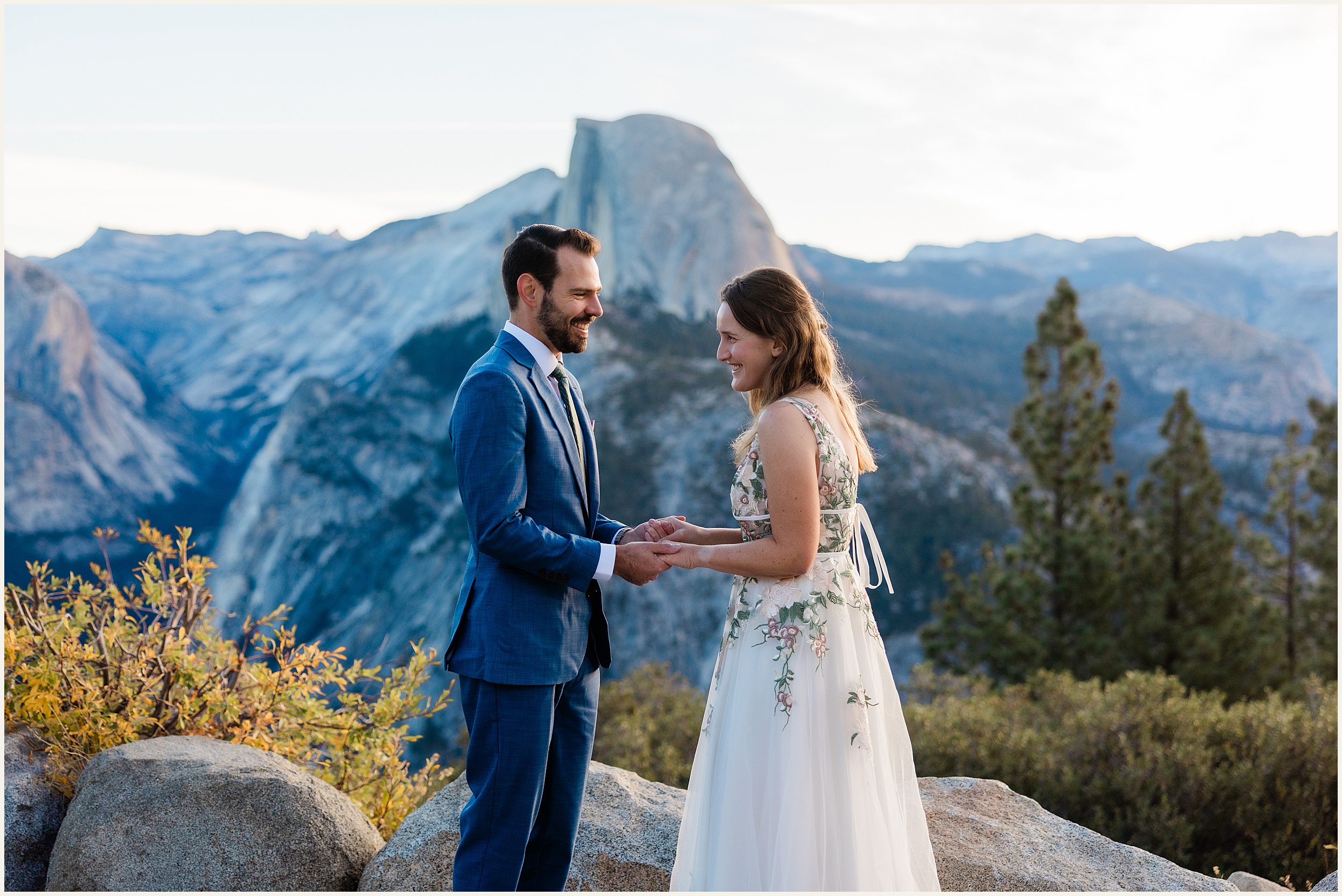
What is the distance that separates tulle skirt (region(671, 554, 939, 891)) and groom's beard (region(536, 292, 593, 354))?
42.2 inches

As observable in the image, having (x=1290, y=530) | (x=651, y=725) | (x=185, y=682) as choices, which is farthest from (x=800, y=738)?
(x=1290, y=530)

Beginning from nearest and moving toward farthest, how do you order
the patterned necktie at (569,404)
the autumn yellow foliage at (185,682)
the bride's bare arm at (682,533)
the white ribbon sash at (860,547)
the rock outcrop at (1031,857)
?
the white ribbon sash at (860,547) < the patterned necktie at (569,404) < the bride's bare arm at (682,533) < the rock outcrop at (1031,857) < the autumn yellow foliage at (185,682)

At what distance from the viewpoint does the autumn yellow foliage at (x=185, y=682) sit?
16.0 ft

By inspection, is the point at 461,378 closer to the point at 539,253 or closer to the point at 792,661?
the point at 539,253

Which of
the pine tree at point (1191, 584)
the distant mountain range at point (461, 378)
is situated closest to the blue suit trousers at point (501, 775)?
the pine tree at point (1191, 584)

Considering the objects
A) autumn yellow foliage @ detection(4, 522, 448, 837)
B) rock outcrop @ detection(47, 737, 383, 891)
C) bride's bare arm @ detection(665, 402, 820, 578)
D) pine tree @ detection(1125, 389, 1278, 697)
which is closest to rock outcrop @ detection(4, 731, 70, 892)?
autumn yellow foliage @ detection(4, 522, 448, 837)

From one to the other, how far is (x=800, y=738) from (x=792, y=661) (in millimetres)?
251

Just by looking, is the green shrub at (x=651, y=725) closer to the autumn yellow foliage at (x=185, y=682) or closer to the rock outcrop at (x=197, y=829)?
the autumn yellow foliage at (x=185, y=682)

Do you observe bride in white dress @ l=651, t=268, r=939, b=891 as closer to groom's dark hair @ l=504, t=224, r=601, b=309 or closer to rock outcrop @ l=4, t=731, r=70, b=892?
groom's dark hair @ l=504, t=224, r=601, b=309

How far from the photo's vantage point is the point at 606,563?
3.30 metres

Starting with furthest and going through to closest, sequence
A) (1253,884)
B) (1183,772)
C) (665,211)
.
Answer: (665,211) < (1183,772) < (1253,884)

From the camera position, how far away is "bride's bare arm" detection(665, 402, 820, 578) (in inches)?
123

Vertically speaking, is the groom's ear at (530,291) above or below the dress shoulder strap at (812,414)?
above

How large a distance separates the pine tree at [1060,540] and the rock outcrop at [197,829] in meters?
15.9
